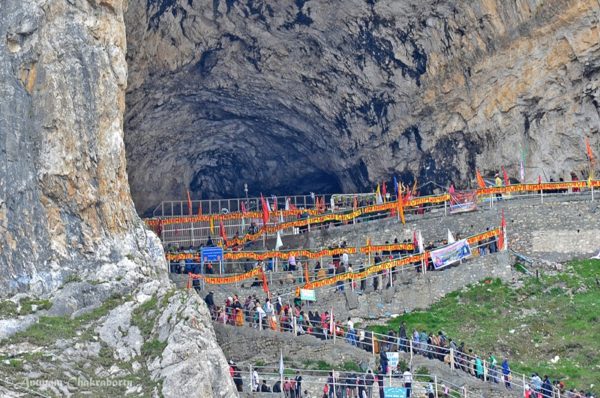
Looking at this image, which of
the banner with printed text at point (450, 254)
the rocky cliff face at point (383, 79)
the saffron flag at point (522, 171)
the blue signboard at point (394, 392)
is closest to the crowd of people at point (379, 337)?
the blue signboard at point (394, 392)

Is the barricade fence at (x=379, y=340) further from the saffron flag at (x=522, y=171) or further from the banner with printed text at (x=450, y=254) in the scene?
the saffron flag at (x=522, y=171)

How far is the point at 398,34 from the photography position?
238 ft

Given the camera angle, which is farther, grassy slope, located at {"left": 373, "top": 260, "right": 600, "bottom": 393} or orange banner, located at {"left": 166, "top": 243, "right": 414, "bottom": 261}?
orange banner, located at {"left": 166, "top": 243, "right": 414, "bottom": 261}

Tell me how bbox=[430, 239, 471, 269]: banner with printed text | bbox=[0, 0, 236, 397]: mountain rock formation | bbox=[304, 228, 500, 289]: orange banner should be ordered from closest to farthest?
1. bbox=[0, 0, 236, 397]: mountain rock formation
2. bbox=[304, 228, 500, 289]: orange banner
3. bbox=[430, 239, 471, 269]: banner with printed text

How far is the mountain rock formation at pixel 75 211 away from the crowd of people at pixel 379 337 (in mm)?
3663

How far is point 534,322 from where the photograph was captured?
210 ft

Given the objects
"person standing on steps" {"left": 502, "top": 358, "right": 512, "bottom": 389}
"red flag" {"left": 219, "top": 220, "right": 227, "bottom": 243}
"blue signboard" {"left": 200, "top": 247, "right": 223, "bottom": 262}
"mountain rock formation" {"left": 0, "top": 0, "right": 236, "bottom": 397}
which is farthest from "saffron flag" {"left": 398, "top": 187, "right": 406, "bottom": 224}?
"mountain rock formation" {"left": 0, "top": 0, "right": 236, "bottom": 397}

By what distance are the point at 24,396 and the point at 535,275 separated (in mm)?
20260

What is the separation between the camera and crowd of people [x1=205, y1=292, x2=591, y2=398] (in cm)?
6006

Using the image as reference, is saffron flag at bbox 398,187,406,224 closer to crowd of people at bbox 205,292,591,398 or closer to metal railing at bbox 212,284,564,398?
crowd of people at bbox 205,292,591,398

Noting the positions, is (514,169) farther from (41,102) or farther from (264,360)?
(41,102)

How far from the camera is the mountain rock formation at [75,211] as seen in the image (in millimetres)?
57344

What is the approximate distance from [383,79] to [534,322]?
13.4 m

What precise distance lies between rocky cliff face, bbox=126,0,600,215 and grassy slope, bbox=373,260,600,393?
751 centimetres
